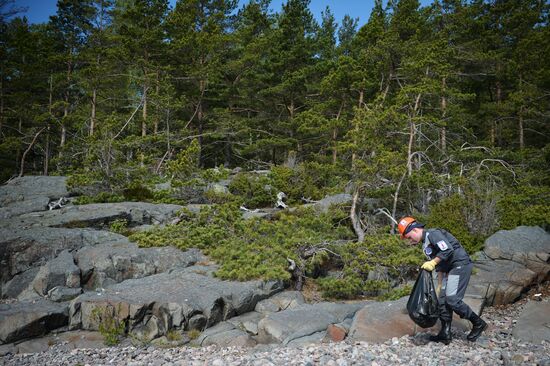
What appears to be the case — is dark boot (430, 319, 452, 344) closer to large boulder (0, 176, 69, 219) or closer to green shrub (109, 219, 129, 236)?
green shrub (109, 219, 129, 236)

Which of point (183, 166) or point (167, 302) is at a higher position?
point (183, 166)

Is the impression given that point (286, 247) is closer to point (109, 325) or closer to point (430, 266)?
point (109, 325)

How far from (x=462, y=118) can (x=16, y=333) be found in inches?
719

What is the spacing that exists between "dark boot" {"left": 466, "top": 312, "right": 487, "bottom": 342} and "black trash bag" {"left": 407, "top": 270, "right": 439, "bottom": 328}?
22.8 inches

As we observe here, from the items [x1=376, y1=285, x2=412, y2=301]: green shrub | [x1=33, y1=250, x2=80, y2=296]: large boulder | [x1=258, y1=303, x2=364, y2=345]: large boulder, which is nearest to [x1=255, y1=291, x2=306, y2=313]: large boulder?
[x1=258, y1=303, x2=364, y2=345]: large boulder

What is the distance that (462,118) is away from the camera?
58.0 ft

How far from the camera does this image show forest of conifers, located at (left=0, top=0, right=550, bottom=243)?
46.9 feet

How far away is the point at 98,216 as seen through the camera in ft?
41.1

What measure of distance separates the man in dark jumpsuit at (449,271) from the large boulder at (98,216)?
9591 mm

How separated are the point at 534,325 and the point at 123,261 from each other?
886 centimetres

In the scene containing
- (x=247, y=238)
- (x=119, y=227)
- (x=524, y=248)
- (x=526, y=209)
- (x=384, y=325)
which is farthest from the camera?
(x=119, y=227)

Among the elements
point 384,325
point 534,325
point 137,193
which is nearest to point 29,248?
point 137,193

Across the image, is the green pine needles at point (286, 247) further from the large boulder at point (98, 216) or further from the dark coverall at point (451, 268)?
the dark coverall at point (451, 268)

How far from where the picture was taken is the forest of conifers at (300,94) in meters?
14.3
